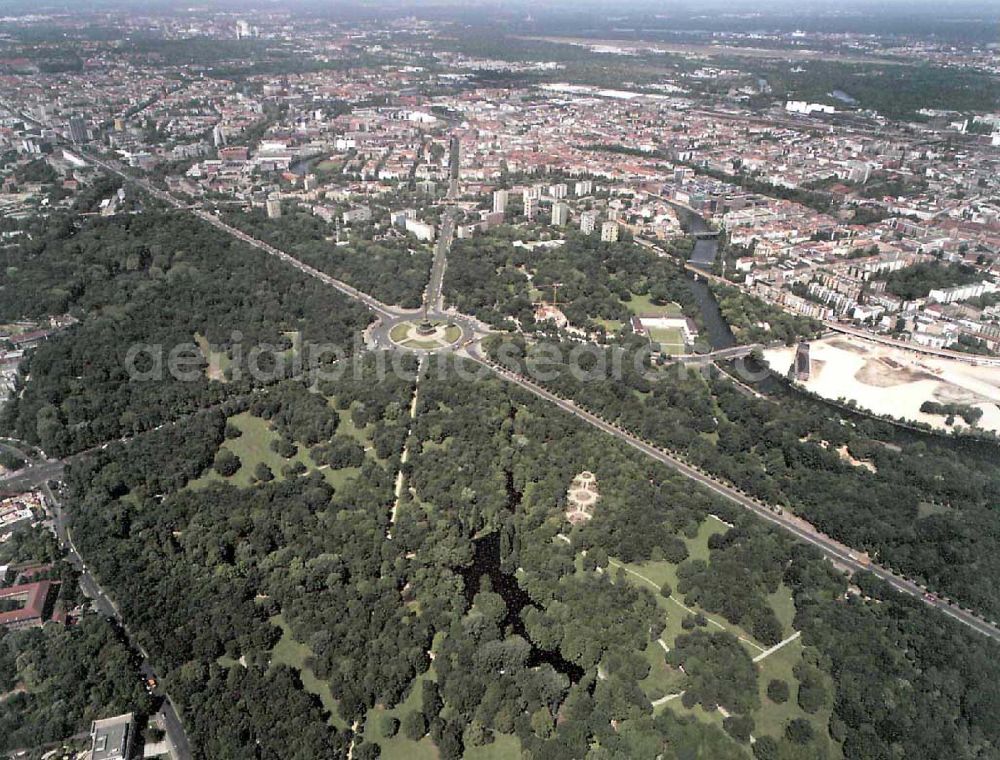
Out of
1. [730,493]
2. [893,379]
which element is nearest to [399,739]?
[730,493]

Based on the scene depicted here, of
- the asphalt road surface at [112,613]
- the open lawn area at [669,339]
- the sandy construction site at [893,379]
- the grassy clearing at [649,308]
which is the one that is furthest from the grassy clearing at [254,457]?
the sandy construction site at [893,379]

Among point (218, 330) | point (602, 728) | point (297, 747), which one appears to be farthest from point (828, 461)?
point (218, 330)

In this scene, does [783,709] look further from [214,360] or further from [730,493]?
[214,360]

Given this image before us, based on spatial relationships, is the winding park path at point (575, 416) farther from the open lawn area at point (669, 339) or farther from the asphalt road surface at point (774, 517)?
the open lawn area at point (669, 339)

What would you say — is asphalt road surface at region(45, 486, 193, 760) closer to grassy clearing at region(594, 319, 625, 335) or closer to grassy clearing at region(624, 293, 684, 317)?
grassy clearing at region(594, 319, 625, 335)

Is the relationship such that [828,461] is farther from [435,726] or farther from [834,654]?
[435,726]

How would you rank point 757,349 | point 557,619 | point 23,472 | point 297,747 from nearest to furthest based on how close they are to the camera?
1. point 297,747
2. point 557,619
3. point 23,472
4. point 757,349
